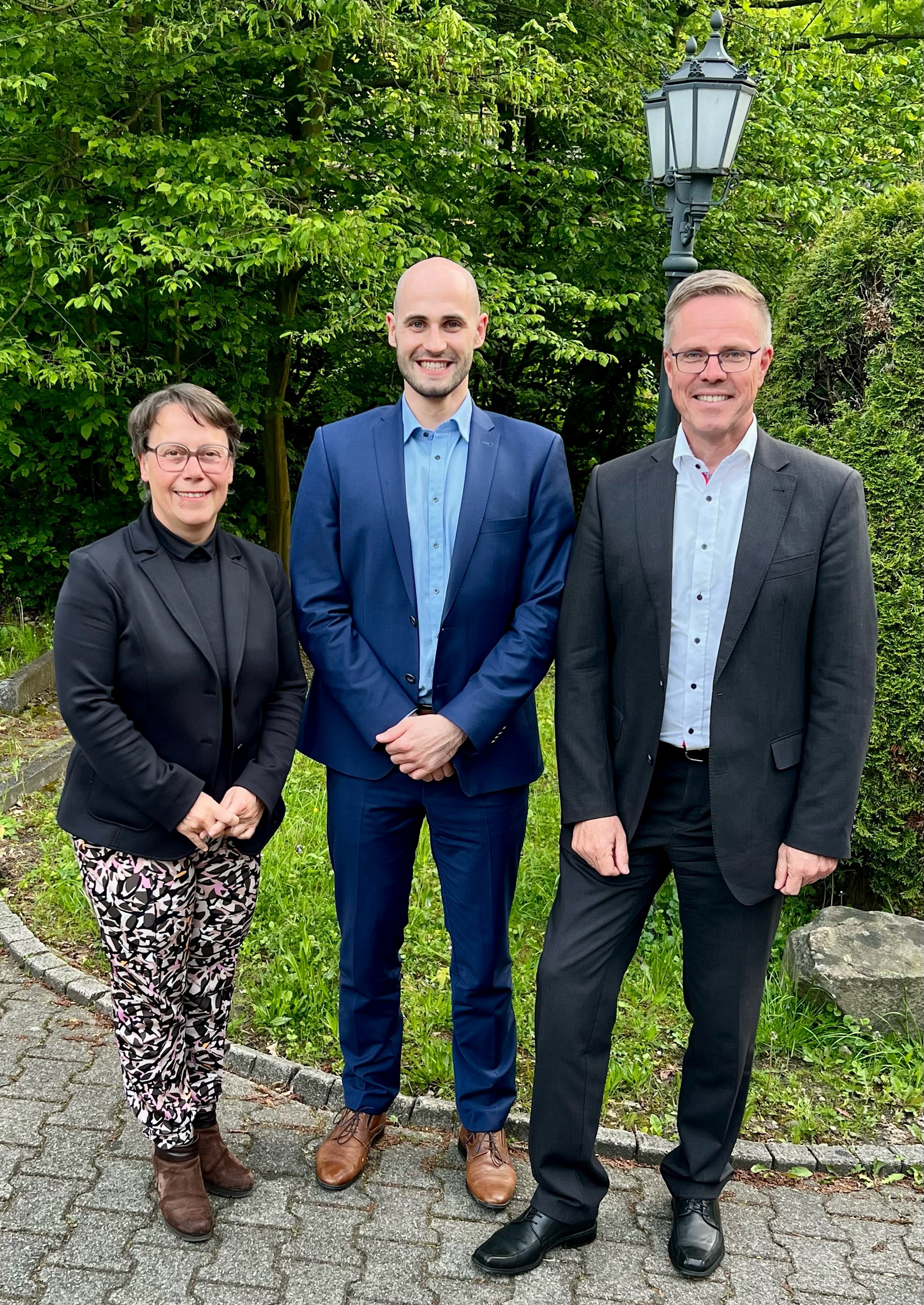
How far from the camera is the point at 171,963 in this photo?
113 inches

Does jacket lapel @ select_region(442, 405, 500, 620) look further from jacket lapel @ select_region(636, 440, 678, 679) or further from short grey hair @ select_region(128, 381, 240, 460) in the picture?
short grey hair @ select_region(128, 381, 240, 460)

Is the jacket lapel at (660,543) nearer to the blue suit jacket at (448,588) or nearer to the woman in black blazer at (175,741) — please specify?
the blue suit jacket at (448,588)

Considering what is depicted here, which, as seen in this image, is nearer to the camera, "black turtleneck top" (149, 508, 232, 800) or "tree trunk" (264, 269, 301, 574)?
"black turtleneck top" (149, 508, 232, 800)

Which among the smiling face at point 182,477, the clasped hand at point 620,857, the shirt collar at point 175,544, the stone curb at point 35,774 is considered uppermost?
the smiling face at point 182,477

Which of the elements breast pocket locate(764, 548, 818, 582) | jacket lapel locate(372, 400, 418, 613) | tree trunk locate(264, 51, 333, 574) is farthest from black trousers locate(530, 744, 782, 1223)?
tree trunk locate(264, 51, 333, 574)

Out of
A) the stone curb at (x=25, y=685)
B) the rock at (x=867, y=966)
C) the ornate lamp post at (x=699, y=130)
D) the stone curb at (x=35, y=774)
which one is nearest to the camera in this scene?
the rock at (x=867, y=966)

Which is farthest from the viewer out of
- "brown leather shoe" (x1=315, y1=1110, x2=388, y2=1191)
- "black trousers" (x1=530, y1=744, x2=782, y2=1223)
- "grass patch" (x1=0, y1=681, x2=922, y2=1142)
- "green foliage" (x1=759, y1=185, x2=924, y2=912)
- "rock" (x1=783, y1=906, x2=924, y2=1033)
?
"green foliage" (x1=759, y1=185, x2=924, y2=912)

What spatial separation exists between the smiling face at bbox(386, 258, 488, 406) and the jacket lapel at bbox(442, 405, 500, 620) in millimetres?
176

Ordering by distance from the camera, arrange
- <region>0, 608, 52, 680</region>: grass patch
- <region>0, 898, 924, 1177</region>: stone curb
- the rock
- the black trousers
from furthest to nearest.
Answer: <region>0, 608, 52, 680</region>: grass patch
the rock
<region>0, 898, 924, 1177</region>: stone curb
the black trousers

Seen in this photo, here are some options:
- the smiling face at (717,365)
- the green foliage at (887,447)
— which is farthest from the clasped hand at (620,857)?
the green foliage at (887,447)

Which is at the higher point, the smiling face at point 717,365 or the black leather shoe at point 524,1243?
the smiling face at point 717,365

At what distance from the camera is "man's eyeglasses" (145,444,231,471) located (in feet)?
8.98

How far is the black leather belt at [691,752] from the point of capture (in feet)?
9.14

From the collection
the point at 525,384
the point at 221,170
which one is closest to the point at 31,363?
the point at 221,170
